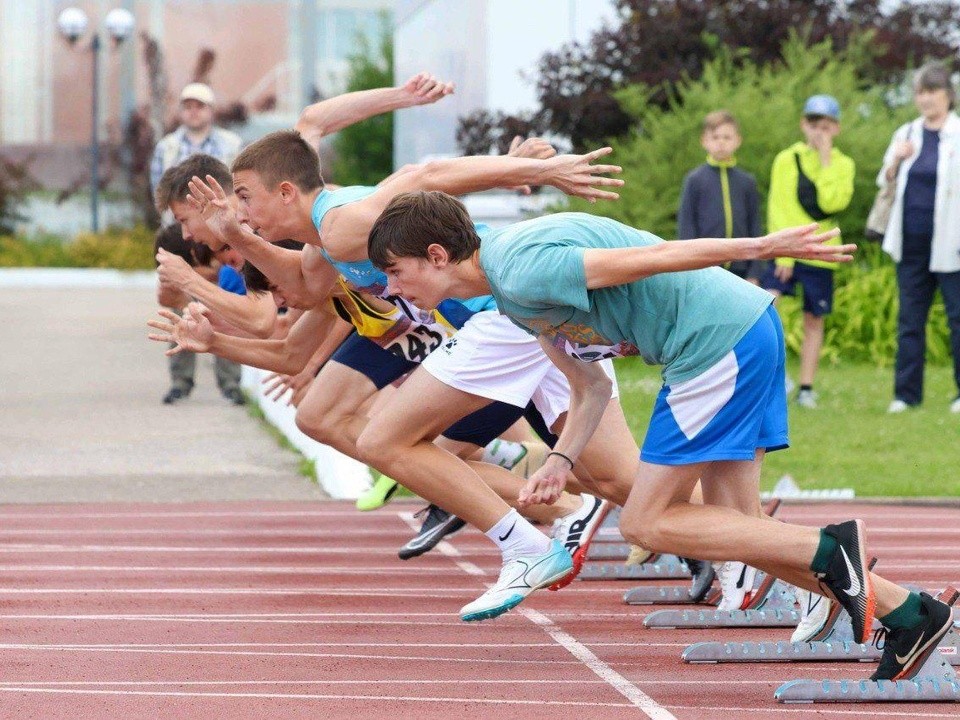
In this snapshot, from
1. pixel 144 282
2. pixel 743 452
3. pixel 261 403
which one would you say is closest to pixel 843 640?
pixel 743 452

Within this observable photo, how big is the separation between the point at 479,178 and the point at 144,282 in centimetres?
2548

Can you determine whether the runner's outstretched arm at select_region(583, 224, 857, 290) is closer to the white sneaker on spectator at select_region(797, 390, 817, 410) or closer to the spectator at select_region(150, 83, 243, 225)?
the white sneaker on spectator at select_region(797, 390, 817, 410)

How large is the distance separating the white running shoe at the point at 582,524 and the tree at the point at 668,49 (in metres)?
9.92

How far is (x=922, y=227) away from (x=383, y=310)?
5719 millimetres

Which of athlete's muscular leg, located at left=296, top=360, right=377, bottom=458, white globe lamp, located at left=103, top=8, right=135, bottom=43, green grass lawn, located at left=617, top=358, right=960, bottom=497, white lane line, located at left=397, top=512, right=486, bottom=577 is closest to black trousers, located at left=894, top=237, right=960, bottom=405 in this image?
green grass lawn, located at left=617, top=358, right=960, bottom=497

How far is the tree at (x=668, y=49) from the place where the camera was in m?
16.5

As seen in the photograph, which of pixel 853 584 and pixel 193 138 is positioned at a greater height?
pixel 193 138

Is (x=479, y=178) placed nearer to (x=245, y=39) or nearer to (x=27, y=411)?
(x=27, y=411)

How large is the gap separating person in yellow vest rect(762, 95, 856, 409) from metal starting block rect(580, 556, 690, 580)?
4929 mm

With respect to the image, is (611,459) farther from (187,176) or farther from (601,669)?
(187,176)

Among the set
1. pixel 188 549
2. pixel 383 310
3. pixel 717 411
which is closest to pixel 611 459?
pixel 383 310

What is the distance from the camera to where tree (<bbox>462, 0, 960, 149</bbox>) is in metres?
16.5

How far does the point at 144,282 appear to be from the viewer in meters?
30.5

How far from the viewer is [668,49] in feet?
54.8
